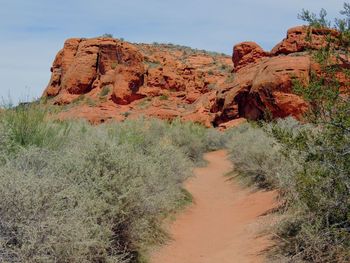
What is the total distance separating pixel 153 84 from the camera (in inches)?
1737

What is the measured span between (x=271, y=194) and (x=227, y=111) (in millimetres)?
23137

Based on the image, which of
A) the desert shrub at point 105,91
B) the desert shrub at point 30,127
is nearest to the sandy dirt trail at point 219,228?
the desert shrub at point 30,127

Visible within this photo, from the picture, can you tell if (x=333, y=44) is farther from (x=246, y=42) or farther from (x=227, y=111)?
(x=246, y=42)

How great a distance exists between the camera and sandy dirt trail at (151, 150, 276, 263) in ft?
23.7

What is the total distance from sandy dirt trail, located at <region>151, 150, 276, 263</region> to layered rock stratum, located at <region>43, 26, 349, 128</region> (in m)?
16.3

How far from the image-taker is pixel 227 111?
33406mm

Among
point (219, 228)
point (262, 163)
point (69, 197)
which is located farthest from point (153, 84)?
point (69, 197)

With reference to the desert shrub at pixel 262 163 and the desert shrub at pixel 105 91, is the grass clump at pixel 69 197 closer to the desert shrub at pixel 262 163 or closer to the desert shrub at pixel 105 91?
the desert shrub at pixel 262 163

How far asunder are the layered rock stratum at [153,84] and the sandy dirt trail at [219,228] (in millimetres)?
16314

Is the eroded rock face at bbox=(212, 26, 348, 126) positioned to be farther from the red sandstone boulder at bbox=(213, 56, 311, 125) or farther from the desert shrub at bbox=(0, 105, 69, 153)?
the desert shrub at bbox=(0, 105, 69, 153)

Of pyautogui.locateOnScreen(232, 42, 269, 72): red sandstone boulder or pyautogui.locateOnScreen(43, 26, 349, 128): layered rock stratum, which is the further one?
pyautogui.locateOnScreen(232, 42, 269, 72): red sandstone boulder

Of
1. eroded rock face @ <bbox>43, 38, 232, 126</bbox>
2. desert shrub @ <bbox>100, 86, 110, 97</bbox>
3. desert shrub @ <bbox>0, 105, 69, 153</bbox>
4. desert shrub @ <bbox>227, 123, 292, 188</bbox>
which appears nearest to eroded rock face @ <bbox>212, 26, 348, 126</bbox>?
eroded rock face @ <bbox>43, 38, 232, 126</bbox>

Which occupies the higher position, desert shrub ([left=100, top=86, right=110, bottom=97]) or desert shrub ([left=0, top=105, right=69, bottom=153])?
desert shrub ([left=100, top=86, right=110, bottom=97])

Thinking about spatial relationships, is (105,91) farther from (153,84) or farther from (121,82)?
A: (153,84)
